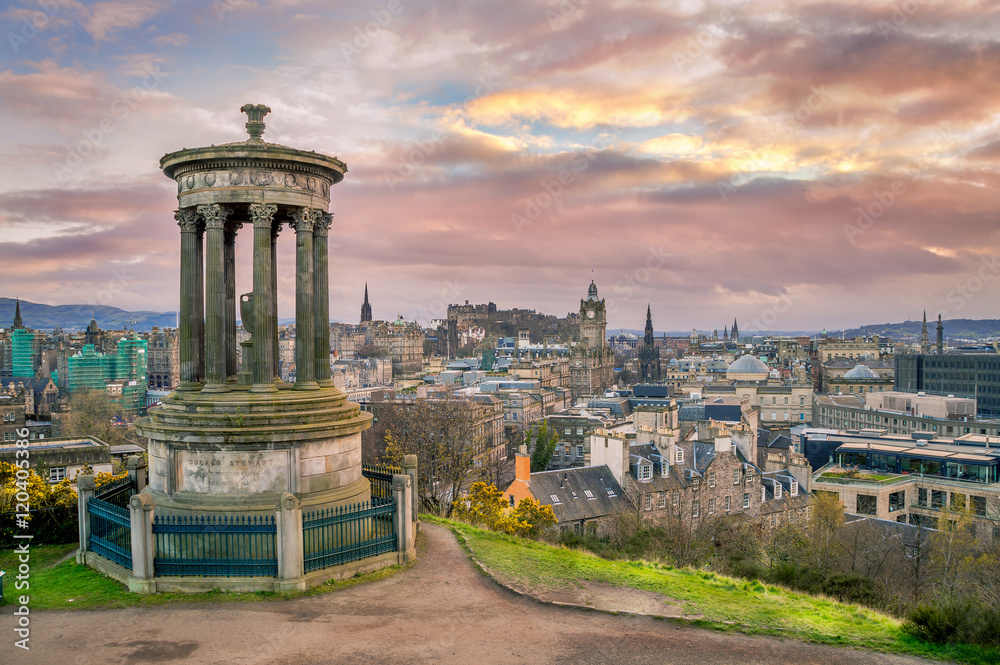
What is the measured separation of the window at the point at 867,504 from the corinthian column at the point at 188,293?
48139 mm

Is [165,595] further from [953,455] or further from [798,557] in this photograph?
[953,455]

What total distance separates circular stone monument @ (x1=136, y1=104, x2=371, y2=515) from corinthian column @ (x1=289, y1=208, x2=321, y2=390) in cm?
3

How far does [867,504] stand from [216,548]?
4895cm

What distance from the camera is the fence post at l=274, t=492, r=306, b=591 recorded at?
14.0 metres

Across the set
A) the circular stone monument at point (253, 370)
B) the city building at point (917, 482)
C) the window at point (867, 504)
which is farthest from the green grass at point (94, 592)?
the window at point (867, 504)

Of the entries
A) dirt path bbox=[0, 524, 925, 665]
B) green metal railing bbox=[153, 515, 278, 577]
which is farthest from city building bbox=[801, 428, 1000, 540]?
green metal railing bbox=[153, 515, 278, 577]

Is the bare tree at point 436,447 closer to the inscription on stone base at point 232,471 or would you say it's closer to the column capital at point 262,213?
the inscription on stone base at point 232,471

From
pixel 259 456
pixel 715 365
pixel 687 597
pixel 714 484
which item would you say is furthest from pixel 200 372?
pixel 715 365

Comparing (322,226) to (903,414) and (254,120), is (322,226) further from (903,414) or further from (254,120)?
(903,414)

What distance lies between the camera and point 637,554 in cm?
2414

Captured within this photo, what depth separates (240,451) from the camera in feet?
51.4

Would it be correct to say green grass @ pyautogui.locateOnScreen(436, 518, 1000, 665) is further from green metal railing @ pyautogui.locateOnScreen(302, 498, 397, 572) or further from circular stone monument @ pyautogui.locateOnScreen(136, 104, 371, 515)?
circular stone monument @ pyautogui.locateOnScreen(136, 104, 371, 515)

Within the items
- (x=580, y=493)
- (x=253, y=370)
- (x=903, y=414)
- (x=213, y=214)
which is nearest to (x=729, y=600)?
(x=253, y=370)

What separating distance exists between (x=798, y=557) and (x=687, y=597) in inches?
803
